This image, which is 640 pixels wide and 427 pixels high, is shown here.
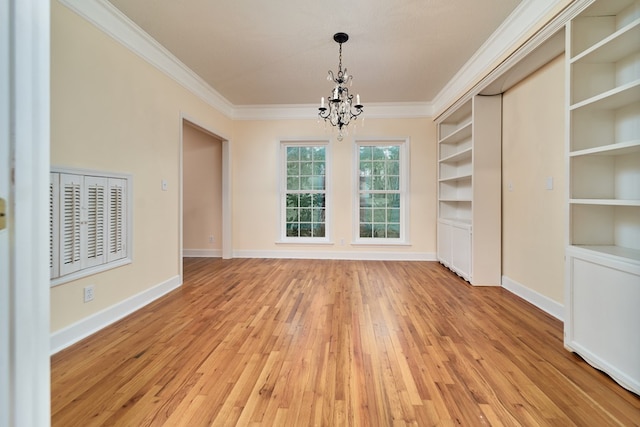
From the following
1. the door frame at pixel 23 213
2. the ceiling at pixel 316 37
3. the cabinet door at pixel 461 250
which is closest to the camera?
the door frame at pixel 23 213

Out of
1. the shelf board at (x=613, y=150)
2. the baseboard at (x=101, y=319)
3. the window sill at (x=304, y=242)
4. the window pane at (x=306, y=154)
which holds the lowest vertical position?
the baseboard at (x=101, y=319)

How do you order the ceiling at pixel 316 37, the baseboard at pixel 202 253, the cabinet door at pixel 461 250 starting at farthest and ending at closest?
the baseboard at pixel 202 253
the cabinet door at pixel 461 250
the ceiling at pixel 316 37

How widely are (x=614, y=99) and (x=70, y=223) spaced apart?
13.0 feet

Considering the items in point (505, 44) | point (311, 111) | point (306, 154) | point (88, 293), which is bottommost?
point (88, 293)

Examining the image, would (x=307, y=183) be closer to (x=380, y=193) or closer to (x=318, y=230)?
(x=318, y=230)

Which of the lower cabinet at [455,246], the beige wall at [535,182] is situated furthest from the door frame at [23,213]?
the lower cabinet at [455,246]

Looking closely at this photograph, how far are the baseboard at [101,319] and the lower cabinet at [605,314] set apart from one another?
367cm

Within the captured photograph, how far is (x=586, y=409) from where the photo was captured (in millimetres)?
1552

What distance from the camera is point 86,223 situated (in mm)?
2418

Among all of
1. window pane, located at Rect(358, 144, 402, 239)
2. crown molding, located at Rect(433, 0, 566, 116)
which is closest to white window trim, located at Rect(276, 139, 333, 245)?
window pane, located at Rect(358, 144, 402, 239)

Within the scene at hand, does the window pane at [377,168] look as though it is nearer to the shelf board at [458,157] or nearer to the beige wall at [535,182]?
the shelf board at [458,157]

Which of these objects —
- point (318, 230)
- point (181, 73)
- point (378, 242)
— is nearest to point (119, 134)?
point (181, 73)

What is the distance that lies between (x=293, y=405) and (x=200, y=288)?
2.44 metres

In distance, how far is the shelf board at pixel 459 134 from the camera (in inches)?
163
